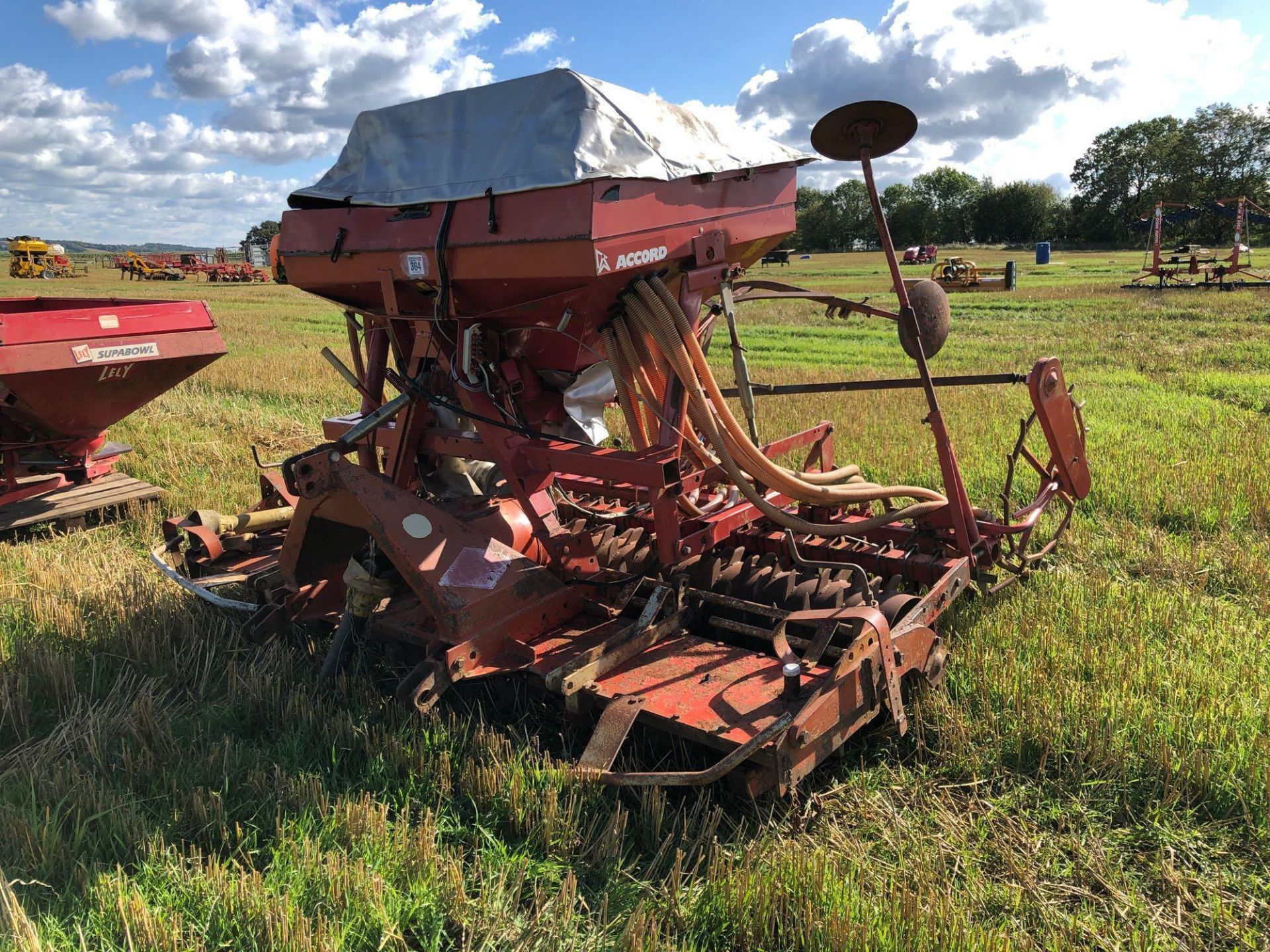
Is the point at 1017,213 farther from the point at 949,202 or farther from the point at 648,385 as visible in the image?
the point at 648,385

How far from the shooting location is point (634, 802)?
3.24 meters

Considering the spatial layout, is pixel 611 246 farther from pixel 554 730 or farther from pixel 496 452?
pixel 554 730

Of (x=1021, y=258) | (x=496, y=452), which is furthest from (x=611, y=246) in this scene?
(x=1021, y=258)

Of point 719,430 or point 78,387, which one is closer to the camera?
point 719,430

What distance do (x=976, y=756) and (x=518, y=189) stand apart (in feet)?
9.24

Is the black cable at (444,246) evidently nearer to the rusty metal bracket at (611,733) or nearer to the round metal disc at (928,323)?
the rusty metal bracket at (611,733)

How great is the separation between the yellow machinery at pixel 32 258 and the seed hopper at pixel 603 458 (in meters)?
50.1

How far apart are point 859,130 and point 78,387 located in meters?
5.44

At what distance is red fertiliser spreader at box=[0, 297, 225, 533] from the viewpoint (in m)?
5.89

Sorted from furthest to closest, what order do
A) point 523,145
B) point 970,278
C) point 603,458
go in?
point 970,278, point 603,458, point 523,145

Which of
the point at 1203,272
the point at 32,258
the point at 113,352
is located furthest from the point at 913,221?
the point at 113,352

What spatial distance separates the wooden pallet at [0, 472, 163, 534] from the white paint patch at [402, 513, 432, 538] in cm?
414

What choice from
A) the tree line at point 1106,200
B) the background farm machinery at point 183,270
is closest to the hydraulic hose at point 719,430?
the background farm machinery at point 183,270

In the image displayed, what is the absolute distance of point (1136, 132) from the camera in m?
76.4
